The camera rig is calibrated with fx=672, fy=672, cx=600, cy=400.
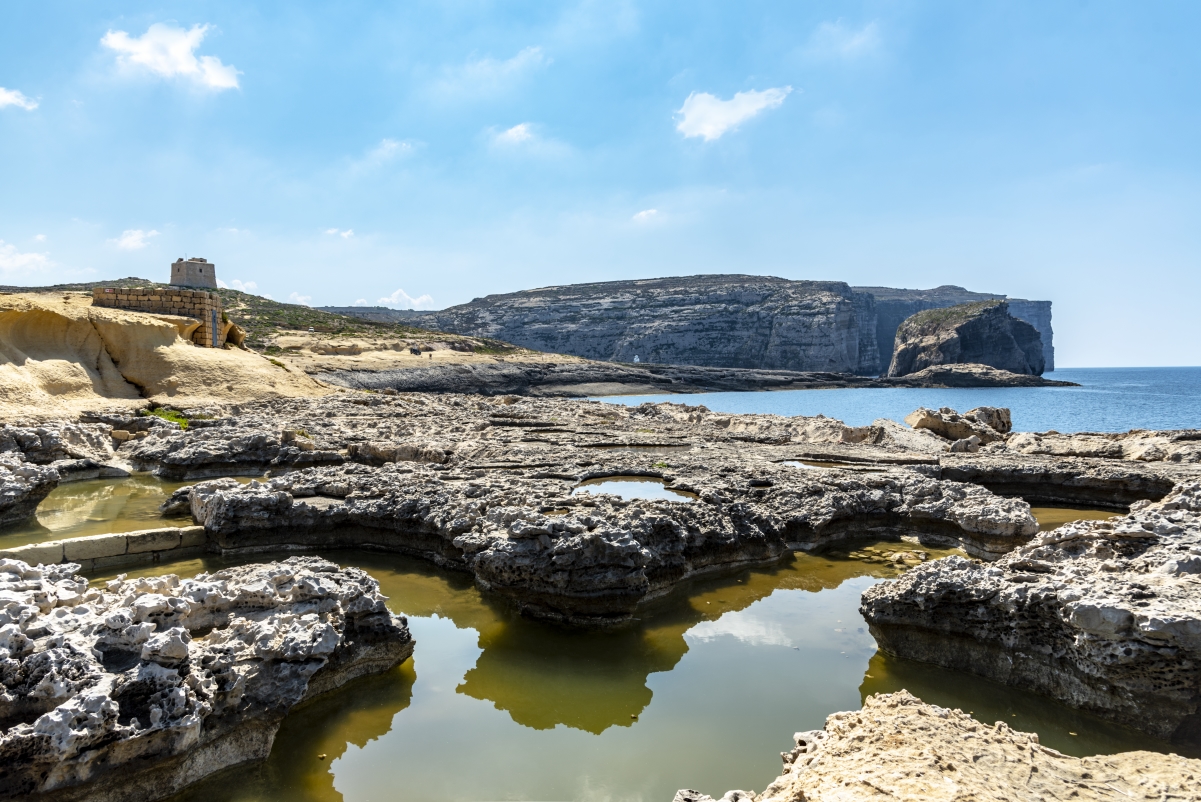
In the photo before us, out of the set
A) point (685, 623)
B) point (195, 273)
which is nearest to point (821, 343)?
point (195, 273)

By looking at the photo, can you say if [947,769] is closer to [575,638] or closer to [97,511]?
[575,638]

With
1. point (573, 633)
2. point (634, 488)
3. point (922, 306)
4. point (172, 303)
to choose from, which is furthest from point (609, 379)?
point (922, 306)

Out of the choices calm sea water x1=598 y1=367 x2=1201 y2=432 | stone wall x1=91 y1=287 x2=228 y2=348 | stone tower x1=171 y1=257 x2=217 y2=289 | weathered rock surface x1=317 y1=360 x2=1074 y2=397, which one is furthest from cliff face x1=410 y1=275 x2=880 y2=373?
stone wall x1=91 y1=287 x2=228 y2=348

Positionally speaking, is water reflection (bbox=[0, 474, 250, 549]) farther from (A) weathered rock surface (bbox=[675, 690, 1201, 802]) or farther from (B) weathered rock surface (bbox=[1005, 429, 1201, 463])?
(B) weathered rock surface (bbox=[1005, 429, 1201, 463])

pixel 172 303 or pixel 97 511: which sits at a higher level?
pixel 172 303

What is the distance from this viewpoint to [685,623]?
738cm

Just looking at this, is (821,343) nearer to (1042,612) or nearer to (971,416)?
(971,416)

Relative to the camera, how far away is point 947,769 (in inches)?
141

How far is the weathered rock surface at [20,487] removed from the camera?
9.60 metres

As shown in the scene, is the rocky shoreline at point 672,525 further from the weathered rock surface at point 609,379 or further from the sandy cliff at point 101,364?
the weathered rock surface at point 609,379

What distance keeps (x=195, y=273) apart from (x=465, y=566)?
53.7 metres

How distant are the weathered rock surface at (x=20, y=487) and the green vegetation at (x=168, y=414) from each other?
23.3ft

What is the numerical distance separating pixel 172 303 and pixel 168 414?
9.90m

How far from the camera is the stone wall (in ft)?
84.6
